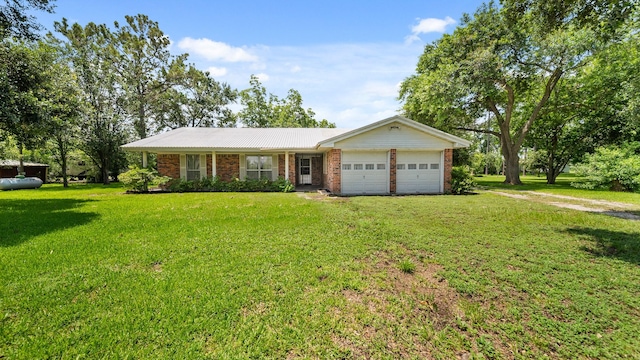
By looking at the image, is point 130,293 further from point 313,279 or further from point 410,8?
point 410,8

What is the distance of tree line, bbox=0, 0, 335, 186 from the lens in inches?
388

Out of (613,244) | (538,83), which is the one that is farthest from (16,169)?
(538,83)

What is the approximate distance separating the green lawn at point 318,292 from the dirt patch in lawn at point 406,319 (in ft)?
0.05

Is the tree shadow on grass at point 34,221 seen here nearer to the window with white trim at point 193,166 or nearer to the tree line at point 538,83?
the window with white trim at point 193,166

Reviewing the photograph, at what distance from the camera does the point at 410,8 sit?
1062 centimetres

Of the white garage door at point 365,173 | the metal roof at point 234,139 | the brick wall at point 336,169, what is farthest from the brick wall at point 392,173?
the metal roof at point 234,139

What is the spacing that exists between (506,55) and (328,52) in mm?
12362

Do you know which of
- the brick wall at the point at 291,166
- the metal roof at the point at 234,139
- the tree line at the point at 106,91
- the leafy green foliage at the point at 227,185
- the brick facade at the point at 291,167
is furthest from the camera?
the brick wall at the point at 291,166

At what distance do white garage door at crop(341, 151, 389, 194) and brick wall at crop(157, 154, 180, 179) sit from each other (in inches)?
396

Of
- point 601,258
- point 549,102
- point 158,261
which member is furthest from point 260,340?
point 549,102

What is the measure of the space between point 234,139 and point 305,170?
514cm

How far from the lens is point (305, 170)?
61.9 feet

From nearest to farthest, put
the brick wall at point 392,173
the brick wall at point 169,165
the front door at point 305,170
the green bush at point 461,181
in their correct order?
the brick wall at point 392,173 → the green bush at point 461,181 → the brick wall at point 169,165 → the front door at point 305,170

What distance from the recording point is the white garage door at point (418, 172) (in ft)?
47.4
